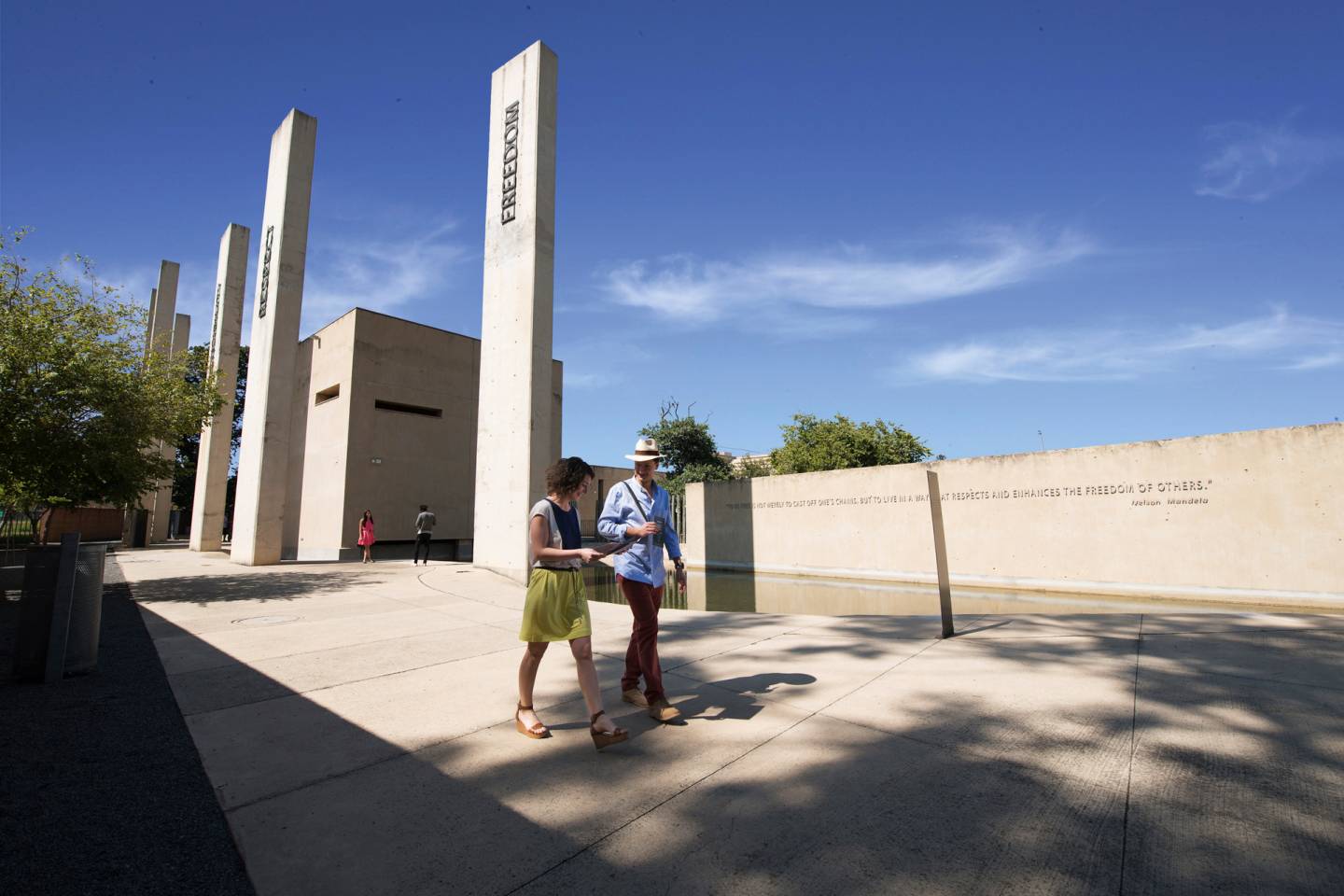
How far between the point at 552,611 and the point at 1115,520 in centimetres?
1418

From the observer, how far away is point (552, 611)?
341 centimetres

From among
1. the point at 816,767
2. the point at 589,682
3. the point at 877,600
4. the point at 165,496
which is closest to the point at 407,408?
the point at 165,496

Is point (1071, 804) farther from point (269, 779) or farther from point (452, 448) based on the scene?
point (452, 448)

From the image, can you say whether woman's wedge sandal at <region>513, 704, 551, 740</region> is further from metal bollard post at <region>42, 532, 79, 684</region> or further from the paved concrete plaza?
metal bollard post at <region>42, 532, 79, 684</region>

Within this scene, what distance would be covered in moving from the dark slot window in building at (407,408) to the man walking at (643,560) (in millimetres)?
20768

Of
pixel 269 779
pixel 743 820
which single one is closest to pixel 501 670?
pixel 269 779

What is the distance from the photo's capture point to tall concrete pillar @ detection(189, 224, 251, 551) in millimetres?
21922

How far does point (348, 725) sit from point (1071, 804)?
3.83 m

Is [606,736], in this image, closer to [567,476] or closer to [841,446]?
[567,476]

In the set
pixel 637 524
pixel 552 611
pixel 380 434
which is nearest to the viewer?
pixel 552 611

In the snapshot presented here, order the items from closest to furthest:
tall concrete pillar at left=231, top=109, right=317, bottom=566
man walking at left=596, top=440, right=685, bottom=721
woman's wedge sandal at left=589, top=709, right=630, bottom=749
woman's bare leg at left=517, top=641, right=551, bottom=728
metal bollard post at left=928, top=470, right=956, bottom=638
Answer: woman's wedge sandal at left=589, top=709, right=630, bottom=749, woman's bare leg at left=517, top=641, right=551, bottom=728, man walking at left=596, top=440, right=685, bottom=721, metal bollard post at left=928, top=470, right=956, bottom=638, tall concrete pillar at left=231, top=109, right=317, bottom=566

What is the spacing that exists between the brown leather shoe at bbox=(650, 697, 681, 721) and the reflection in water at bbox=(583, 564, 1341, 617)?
603cm

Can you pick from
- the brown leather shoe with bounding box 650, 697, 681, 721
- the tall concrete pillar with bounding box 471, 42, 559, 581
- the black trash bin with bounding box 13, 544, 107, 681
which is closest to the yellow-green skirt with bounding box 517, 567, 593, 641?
the brown leather shoe with bounding box 650, 697, 681, 721

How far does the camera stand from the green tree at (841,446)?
29.6 meters
